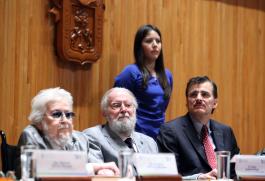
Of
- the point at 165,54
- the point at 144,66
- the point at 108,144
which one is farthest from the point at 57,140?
the point at 165,54

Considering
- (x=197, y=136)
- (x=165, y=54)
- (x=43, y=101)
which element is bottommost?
(x=197, y=136)

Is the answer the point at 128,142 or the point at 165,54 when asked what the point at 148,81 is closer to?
the point at 128,142

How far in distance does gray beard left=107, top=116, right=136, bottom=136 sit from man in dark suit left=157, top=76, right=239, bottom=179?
0.91 ft

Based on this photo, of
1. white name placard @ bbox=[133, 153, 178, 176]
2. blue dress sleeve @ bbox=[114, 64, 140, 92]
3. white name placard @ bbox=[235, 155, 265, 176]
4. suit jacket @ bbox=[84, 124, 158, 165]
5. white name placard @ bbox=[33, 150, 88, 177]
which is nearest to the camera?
white name placard @ bbox=[33, 150, 88, 177]

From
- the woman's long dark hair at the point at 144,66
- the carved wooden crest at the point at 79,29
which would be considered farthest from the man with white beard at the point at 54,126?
the carved wooden crest at the point at 79,29

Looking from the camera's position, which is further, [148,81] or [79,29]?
[79,29]

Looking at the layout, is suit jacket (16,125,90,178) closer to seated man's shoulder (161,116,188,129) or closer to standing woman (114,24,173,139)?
seated man's shoulder (161,116,188,129)

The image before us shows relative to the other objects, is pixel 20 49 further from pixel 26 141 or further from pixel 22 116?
pixel 26 141

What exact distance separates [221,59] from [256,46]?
70 centimetres

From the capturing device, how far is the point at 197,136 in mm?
4016

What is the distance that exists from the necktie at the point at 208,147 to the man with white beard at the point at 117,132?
37 cm

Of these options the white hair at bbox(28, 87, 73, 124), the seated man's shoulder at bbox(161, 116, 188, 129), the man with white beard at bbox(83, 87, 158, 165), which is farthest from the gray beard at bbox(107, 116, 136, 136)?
the white hair at bbox(28, 87, 73, 124)

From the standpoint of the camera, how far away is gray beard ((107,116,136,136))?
383 centimetres

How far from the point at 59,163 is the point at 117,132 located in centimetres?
156
